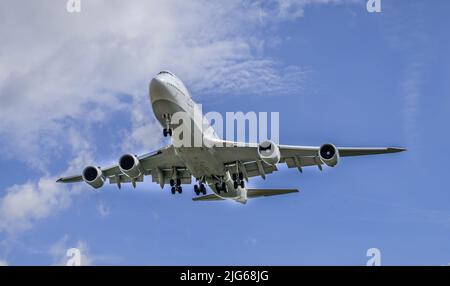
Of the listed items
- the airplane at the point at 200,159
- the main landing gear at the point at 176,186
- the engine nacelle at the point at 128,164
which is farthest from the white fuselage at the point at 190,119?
the engine nacelle at the point at 128,164

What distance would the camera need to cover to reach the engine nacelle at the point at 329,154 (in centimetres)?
4469

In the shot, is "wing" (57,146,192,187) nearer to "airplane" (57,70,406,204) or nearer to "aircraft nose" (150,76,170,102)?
"airplane" (57,70,406,204)

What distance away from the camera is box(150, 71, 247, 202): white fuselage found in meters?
40.1

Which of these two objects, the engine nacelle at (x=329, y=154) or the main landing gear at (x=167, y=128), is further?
the engine nacelle at (x=329, y=154)

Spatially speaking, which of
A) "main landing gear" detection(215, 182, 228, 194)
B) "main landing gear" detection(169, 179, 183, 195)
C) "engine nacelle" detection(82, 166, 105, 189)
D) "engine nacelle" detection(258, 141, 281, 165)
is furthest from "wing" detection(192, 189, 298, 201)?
"engine nacelle" detection(82, 166, 105, 189)

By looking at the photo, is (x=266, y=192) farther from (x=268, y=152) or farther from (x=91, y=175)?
(x=91, y=175)

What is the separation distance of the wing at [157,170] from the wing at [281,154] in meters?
3.89

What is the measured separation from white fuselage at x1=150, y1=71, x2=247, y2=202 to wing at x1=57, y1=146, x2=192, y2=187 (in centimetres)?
234

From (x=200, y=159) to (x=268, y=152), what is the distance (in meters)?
4.60

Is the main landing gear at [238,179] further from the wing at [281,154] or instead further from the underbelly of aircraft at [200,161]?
the underbelly of aircraft at [200,161]

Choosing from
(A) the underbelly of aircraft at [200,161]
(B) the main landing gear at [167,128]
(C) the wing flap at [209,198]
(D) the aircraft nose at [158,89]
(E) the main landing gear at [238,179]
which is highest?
(D) the aircraft nose at [158,89]

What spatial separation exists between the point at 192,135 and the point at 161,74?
4.30m
